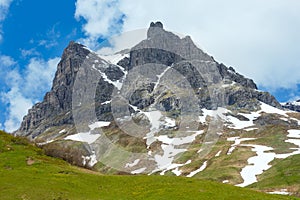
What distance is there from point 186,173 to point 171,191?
138 m

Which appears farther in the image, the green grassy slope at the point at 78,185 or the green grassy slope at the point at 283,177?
the green grassy slope at the point at 283,177

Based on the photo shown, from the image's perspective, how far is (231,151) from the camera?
641 feet

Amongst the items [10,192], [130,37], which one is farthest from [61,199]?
[130,37]

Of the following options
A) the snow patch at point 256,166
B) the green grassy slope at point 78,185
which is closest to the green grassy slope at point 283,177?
the snow patch at point 256,166

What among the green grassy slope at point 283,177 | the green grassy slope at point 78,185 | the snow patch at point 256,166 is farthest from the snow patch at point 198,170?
the green grassy slope at point 78,185

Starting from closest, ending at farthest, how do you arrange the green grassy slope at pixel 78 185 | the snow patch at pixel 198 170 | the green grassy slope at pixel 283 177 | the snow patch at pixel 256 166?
the green grassy slope at pixel 78 185, the green grassy slope at pixel 283 177, the snow patch at pixel 256 166, the snow patch at pixel 198 170

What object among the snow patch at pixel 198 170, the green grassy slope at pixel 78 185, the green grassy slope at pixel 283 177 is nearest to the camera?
the green grassy slope at pixel 78 185

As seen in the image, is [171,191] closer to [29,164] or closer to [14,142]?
[29,164]

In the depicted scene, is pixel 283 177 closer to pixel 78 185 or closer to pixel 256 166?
pixel 256 166

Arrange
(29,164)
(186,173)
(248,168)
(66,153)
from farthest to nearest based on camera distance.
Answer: (186,173) < (248,168) < (66,153) < (29,164)

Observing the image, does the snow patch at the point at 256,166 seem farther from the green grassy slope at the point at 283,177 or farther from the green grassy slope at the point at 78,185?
the green grassy slope at the point at 78,185

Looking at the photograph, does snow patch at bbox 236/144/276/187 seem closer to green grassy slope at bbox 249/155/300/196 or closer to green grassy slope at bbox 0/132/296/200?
green grassy slope at bbox 249/155/300/196

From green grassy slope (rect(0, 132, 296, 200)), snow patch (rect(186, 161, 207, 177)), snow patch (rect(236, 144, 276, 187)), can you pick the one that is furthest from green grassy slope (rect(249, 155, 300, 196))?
green grassy slope (rect(0, 132, 296, 200))

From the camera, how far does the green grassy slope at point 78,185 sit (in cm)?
4394
